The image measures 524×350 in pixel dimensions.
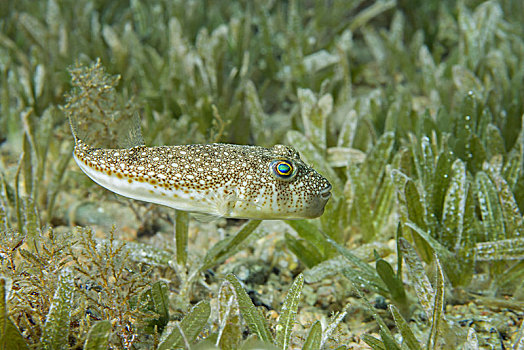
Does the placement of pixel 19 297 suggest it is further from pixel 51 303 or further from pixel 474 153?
pixel 474 153

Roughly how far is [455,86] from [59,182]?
4.28 m

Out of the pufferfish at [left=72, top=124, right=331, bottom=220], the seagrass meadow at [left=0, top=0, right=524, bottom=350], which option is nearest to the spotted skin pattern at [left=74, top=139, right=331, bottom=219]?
the pufferfish at [left=72, top=124, right=331, bottom=220]

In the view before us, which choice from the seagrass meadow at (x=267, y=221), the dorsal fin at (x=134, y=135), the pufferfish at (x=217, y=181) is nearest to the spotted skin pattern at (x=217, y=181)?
the pufferfish at (x=217, y=181)

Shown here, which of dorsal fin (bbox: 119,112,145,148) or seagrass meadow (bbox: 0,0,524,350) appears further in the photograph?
dorsal fin (bbox: 119,112,145,148)

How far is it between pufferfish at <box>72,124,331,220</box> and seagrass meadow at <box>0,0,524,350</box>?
0.30 m

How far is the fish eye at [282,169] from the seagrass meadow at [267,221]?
0.41m

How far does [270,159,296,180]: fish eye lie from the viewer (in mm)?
2156

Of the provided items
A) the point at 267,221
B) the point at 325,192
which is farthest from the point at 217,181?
the point at 267,221

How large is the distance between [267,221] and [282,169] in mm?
1444

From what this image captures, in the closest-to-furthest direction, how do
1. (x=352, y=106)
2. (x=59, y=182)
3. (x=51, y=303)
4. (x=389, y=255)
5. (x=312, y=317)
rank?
1. (x=51, y=303)
2. (x=312, y=317)
3. (x=389, y=255)
4. (x=59, y=182)
5. (x=352, y=106)

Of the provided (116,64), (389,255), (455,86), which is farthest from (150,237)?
(455,86)

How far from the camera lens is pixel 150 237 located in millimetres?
3662

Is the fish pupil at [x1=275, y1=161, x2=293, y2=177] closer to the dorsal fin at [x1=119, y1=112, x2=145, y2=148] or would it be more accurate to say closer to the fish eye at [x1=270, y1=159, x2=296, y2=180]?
the fish eye at [x1=270, y1=159, x2=296, y2=180]

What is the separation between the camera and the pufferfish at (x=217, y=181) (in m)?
2.13
